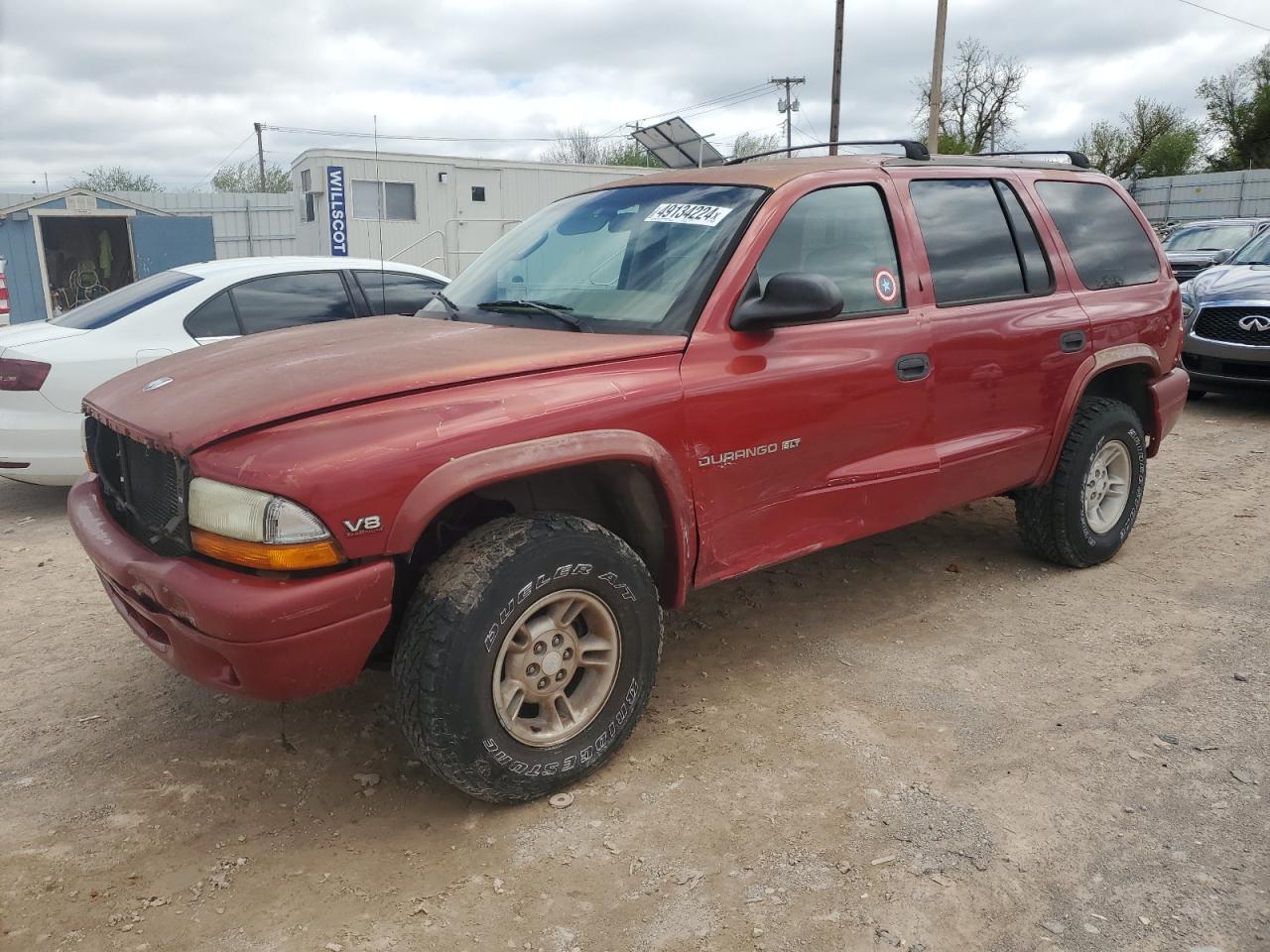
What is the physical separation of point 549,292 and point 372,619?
149cm

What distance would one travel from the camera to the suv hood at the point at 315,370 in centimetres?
258

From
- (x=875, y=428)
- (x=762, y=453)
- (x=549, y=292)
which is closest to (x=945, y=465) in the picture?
(x=875, y=428)

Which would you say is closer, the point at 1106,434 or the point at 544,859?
the point at 544,859

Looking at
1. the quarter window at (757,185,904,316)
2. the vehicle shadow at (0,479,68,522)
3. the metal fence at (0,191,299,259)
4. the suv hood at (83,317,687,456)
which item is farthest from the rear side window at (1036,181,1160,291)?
the metal fence at (0,191,299,259)

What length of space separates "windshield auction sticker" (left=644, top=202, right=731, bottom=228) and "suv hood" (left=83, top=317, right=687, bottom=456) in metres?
0.56

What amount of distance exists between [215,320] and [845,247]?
4.35m

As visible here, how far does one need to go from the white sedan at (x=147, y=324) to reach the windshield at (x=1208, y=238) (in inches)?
495

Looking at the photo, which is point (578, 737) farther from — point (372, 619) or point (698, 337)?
point (698, 337)

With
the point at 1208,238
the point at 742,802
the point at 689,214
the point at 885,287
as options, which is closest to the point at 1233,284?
the point at 1208,238

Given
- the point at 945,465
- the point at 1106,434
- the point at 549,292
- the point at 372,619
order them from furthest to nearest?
the point at 1106,434 < the point at 945,465 < the point at 549,292 < the point at 372,619

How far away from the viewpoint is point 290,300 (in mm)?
6496

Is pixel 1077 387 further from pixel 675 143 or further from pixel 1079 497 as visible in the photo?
pixel 675 143

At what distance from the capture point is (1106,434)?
182 inches

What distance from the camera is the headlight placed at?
240 cm
